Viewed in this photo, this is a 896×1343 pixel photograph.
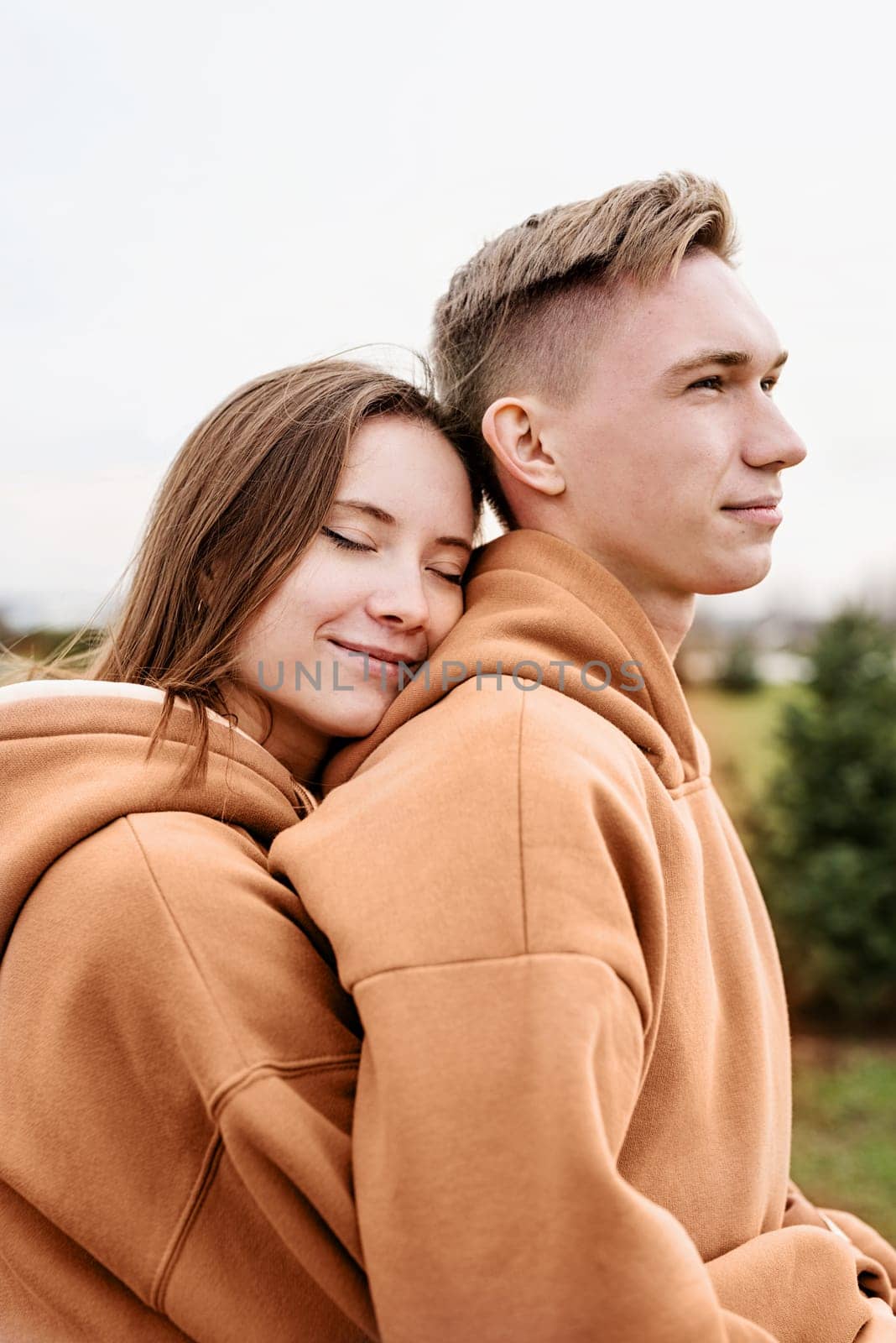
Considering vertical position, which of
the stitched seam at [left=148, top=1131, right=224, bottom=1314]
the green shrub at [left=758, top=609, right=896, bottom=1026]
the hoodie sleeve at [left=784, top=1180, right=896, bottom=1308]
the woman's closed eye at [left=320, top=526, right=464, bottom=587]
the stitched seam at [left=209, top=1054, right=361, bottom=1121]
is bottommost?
the green shrub at [left=758, top=609, right=896, bottom=1026]

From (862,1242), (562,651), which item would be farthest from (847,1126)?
(562,651)

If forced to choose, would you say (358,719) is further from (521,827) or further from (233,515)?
(521,827)

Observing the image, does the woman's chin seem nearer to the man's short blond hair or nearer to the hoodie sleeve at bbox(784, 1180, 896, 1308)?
the man's short blond hair

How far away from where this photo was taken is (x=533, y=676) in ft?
5.82

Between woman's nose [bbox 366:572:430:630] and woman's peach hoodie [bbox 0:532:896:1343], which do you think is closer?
woman's peach hoodie [bbox 0:532:896:1343]

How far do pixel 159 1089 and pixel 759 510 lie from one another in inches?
53.8

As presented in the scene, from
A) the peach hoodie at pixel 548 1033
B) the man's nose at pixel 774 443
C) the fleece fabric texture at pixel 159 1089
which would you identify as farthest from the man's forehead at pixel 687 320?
the fleece fabric texture at pixel 159 1089

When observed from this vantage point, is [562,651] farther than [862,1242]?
No

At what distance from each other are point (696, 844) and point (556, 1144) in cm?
73

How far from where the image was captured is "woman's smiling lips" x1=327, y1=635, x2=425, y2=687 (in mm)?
2084

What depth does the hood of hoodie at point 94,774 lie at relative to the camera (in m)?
1.70

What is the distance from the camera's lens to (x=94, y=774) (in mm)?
1771

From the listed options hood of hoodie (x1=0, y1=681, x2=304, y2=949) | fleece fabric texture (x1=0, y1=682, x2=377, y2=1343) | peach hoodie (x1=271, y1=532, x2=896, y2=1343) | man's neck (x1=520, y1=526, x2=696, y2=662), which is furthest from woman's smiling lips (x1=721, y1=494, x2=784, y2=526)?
fleece fabric texture (x1=0, y1=682, x2=377, y2=1343)

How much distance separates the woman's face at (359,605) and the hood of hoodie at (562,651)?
8 centimetres
